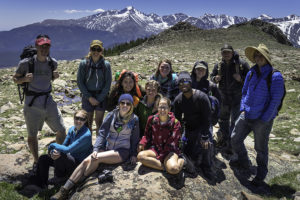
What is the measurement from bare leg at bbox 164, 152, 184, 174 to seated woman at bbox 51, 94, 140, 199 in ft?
2.91

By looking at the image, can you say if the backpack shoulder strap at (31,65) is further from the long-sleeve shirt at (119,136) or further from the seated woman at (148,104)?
the seated woman at (148,104)

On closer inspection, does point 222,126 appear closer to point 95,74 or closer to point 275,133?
point 275,133

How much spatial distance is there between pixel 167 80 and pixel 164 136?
2213 mm

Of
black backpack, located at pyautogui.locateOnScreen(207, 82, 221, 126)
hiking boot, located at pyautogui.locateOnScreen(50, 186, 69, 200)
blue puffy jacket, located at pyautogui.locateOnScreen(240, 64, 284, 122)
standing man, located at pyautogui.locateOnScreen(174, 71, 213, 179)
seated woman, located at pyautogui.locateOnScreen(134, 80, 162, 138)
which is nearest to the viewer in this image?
A: hiking boot, located at pyautogui.locateOnScreen(50, 186, 69, 200)

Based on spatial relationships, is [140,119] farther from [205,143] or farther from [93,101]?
[205,143]

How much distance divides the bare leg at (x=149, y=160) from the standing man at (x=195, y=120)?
125 cm

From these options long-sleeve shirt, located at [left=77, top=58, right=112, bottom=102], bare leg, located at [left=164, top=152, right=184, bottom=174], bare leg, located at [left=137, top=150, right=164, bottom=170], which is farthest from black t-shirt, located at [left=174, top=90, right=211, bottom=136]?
long-sleeve shirt, located at [left=77, top=58, right=112, bottom=102]

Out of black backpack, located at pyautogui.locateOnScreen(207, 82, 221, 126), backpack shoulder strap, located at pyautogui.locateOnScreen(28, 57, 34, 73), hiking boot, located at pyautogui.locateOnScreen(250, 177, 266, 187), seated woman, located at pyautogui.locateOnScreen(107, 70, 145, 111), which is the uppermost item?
backpack shoulder strap, located at pyautogui.locateOnScreen(28, 57, 34, 73)

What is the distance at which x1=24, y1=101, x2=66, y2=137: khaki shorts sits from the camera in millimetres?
6184

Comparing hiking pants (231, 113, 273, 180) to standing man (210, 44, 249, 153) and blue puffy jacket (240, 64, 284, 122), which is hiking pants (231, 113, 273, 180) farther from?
standing man (210, 44, 249, 153)

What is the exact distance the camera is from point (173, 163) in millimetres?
5266

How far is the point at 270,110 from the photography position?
557 cm

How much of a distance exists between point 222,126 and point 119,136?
12.5ft

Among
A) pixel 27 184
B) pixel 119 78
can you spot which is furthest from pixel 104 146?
pixel 27 184
